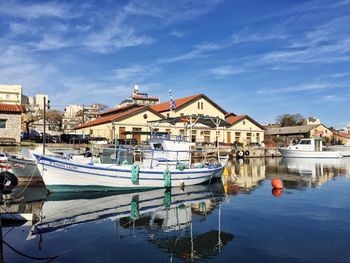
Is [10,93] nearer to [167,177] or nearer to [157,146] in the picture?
[157,146]

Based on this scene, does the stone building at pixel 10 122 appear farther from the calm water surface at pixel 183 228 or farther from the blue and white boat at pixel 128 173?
the blue and white boat at pixel 128 173

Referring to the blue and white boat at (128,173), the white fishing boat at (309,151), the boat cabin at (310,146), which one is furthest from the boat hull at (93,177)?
the boat cabin at (310,146)

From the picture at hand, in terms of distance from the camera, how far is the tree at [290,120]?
92.4 metres

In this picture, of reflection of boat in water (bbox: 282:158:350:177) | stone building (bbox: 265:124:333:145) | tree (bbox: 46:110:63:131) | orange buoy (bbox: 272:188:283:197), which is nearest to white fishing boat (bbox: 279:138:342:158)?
reflection of boat in water (bbox: 282:158:350:177)

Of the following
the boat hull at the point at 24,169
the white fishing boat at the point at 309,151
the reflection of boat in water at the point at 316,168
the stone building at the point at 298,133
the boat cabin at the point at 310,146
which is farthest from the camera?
the stone building at the point at 298,133

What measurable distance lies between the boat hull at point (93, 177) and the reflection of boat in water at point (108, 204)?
0.49 metres

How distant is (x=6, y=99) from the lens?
7919 centimetres

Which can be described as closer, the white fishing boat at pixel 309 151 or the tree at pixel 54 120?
the white fishing boat at pixel 309 151

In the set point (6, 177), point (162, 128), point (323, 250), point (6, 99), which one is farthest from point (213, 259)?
point (6, 99)

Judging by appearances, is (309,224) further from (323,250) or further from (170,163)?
(170,163)

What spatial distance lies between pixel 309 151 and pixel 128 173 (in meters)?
38.0

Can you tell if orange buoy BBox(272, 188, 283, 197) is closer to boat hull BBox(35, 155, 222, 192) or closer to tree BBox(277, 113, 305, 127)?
boat hull BBox(35, 155, 222, 192)

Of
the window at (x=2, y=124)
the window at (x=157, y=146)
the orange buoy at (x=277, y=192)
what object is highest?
the window at (x=2, y=124)

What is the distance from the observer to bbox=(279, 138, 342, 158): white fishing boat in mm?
48719
